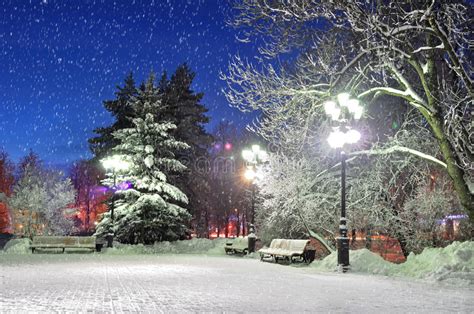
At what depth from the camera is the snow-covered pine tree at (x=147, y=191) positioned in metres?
30.5

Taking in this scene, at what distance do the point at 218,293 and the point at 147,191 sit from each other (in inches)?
889

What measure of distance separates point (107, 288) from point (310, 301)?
168 inches

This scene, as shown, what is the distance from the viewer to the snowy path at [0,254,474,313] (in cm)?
833

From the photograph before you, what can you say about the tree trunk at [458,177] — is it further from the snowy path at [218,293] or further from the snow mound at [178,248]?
the snow mound at [178,248]

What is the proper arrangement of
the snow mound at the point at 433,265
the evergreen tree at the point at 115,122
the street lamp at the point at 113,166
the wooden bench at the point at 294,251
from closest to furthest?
the snow mound at the point at 433,265 < the wooden bench at the point at 294,251 < the street lamp at the point at 113,166 < the evergreen tree at the point at 115,122

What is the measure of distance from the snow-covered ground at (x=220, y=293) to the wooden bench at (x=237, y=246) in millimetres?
11727

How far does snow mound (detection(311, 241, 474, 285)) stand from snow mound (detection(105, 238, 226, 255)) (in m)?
12.7

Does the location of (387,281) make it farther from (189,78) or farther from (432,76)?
(189,78)

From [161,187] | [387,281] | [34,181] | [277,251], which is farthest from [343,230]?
[34,181]

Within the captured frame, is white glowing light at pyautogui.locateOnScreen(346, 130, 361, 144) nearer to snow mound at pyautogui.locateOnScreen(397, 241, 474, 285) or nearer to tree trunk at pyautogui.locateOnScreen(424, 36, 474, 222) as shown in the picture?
tree trunk at pyautogui.locateOnScreen(424, 36, 474, 222)

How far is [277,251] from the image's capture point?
21422 mm

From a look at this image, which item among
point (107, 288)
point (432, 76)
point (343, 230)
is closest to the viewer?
point (107, 288)

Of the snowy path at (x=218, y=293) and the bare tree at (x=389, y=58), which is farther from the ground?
the bare tree at (x=389, y=58)

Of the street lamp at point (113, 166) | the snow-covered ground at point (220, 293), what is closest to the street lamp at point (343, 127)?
the snow-covered ground at point (220, 293)
